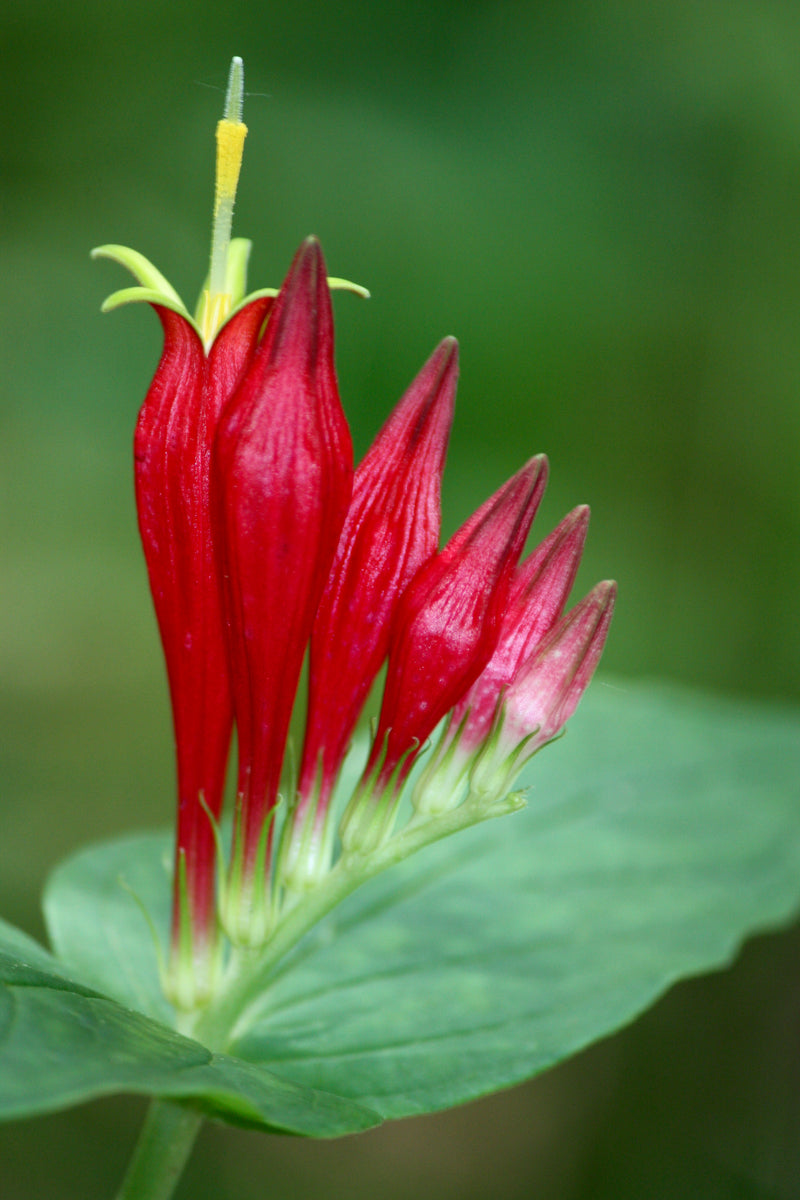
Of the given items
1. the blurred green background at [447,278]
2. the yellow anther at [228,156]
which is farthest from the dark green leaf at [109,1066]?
the blurred green background at [447,278]

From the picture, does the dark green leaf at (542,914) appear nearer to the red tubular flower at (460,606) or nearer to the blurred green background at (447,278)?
the red tubular flower at (460,606)

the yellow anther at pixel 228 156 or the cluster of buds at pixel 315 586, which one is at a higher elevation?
the yellow anther at pixel 228 156

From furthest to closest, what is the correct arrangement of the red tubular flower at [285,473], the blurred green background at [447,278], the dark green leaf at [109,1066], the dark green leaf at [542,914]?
1. the blurred green background at [447,278]
2. the dark green leaf at [542,914]
3. the red tubular flower at [285,473]
4. the dark green leaf at [109,1066]

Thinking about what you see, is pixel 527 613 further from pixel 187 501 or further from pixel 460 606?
pixel 187 501

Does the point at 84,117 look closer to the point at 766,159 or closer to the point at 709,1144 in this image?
the point at 766,159

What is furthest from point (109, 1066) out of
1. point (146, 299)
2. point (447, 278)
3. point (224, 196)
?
point (447, 278)

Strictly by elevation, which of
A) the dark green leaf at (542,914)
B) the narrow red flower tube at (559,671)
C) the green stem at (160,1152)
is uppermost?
the narrow red flower tube at (559,671)

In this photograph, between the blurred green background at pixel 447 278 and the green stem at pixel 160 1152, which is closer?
the green stem at pixel 160 1152
